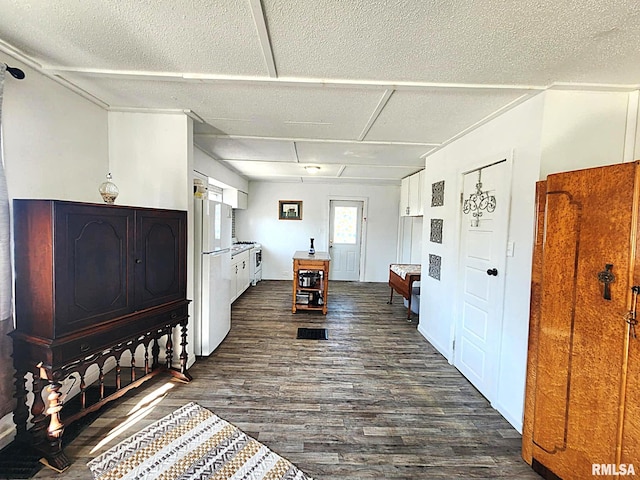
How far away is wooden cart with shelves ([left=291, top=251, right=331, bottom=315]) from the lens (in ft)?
13.9

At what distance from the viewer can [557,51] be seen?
1.43 meters

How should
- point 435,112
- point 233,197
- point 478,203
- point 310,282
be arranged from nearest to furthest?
point 435,112
point 478,203
point 310,282
point 233,197

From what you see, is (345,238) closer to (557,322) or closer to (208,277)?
(208,277)

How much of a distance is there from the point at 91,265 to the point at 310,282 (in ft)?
10.3

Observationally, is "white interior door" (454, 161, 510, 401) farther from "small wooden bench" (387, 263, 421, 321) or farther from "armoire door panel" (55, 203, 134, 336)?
"armoire door panel" (55, 203, 134, 336)

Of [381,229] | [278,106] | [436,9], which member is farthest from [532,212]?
[381,229]

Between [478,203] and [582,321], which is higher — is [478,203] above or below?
above

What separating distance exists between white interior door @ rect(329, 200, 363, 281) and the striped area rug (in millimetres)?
5007

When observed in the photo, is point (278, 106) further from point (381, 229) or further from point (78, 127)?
point (381, 229)

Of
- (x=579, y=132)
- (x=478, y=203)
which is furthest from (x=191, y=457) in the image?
(x=579, y=132)

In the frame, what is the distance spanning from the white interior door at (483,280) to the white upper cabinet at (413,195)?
1.87 metres

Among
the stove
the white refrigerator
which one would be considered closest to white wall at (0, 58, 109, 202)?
the white refrigerator

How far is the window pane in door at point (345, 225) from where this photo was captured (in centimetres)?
661

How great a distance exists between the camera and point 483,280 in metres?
2.39
